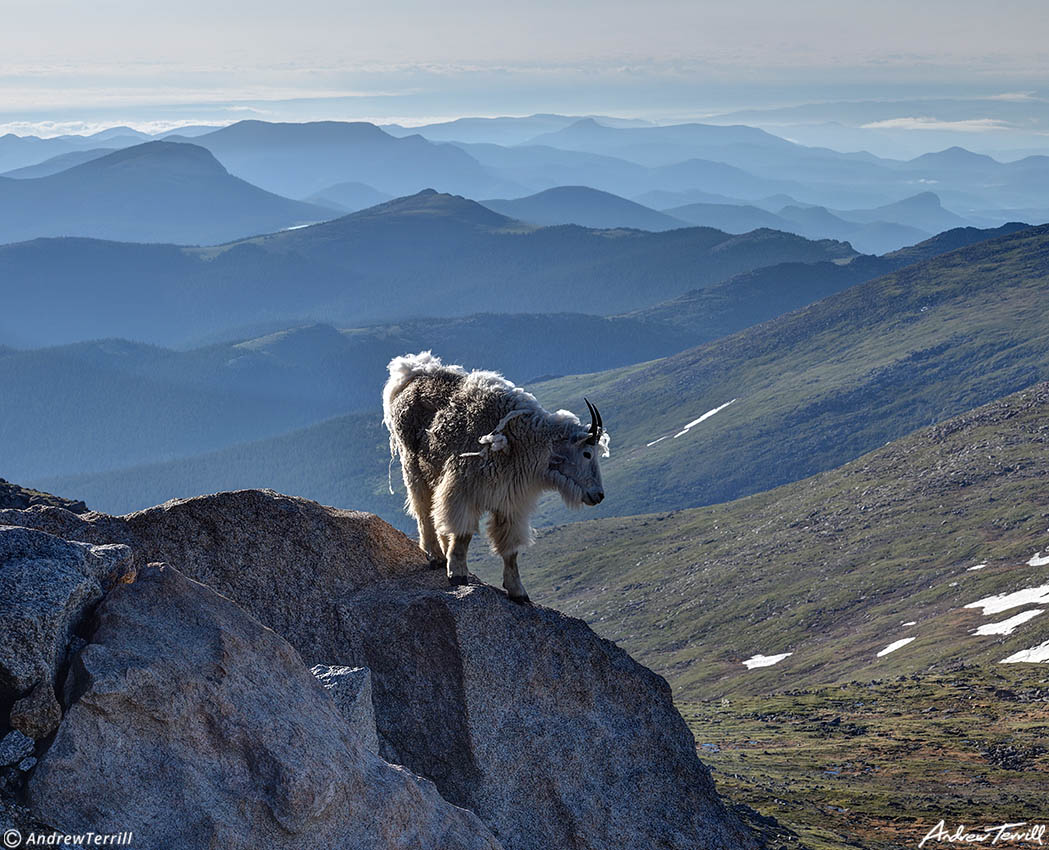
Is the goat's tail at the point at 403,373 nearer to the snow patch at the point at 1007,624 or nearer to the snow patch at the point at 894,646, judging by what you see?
the snow patch at the point at 1007,624

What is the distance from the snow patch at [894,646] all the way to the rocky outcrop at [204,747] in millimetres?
136409

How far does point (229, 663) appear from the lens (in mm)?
13430

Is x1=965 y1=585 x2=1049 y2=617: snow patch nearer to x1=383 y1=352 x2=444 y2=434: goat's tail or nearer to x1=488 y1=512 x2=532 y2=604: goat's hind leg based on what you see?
x1=488 y1=512 x2=532 y2=604: goat's hind leg

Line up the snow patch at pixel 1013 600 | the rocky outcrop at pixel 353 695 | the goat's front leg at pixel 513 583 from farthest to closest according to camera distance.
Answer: the snow patch at pixel 1013 600
the goat's front leg at pixel 513 583
the rocky outcrop at pixel 353 695

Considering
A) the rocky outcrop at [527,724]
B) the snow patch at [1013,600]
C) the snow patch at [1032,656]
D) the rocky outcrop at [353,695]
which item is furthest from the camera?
the snow patch at [1013,600]

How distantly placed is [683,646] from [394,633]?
164339mm

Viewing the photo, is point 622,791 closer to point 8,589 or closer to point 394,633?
point 394,633

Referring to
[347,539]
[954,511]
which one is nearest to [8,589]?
[347,539]

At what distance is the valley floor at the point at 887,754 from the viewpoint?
50.9 meters

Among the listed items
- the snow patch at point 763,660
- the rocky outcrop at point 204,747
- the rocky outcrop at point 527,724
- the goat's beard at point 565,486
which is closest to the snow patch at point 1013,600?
the snow patch at point 763,660

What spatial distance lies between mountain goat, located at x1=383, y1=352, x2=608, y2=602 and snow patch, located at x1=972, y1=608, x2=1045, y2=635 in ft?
406

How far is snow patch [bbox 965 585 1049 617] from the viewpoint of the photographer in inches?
5433

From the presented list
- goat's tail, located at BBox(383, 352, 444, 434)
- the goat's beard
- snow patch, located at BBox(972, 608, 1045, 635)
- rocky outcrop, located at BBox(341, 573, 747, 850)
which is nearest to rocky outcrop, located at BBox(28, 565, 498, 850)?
rocky outcrop, located at BBox(341, 573, 747, 850)

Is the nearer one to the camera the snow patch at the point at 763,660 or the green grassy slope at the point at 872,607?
the green grassy slope at the point at 872,607
